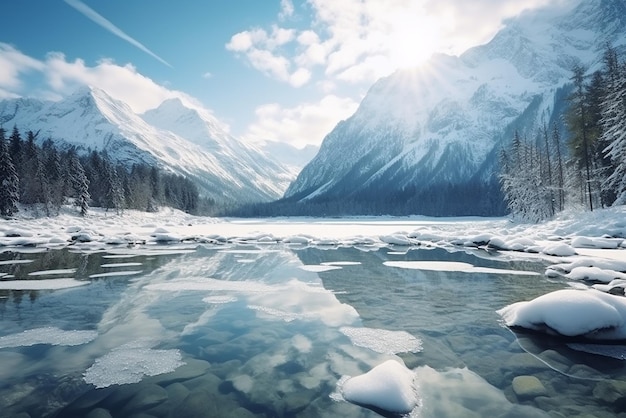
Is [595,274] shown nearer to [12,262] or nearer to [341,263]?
[341,263]

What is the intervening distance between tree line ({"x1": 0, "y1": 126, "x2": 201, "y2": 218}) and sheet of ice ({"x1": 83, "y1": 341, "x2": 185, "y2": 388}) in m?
61.8

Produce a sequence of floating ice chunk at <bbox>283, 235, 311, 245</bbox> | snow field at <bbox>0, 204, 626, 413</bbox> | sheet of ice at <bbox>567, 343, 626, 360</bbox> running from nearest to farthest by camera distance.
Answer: snow field at <bbox>0, 204, 626, 413</bbox>, sheet of ice at <bbox>567, 343, 626, 360</bbox>, floating ice chunk at <bbox>283, 235, 311, 245</bbox>

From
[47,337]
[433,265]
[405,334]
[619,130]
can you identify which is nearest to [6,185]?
[47,337]

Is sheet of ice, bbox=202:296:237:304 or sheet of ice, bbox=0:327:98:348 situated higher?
sheet of ice, bbox=0:327:98:348

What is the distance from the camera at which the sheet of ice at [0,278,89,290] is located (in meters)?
15.7

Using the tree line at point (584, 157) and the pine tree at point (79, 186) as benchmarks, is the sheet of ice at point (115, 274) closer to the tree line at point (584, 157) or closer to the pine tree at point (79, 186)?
the tree line at point (584, 157)

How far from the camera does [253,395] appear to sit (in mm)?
6488

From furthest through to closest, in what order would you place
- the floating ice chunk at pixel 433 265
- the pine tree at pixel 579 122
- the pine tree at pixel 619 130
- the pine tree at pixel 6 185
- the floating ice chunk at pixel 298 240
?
1. the pine tree at pixel 6 185
2. the floating ice chunk at pixel 298 240
3. the pine tree at pixel 579 122
4. the pine tree at pixel 619 130
5. the floating ice chunk at pixel 433 265

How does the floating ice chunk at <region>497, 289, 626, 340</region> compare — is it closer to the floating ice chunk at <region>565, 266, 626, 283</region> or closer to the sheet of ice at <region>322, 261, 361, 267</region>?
the floating ice chunk at <region>565, 266, 626, 283</region>

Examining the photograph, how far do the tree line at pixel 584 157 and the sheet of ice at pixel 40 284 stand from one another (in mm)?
41162

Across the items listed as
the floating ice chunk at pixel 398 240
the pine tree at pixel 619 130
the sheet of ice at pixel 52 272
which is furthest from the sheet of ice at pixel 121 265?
the pine tree at pixel 619 130

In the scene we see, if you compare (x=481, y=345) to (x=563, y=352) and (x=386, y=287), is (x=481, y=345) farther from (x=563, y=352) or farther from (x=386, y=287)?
(x=386, y=287)

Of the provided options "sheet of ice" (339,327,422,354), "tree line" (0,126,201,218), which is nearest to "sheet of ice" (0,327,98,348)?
"sheet of ice" (339,327,422,354)

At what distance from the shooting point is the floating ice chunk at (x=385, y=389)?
19.8 ft
